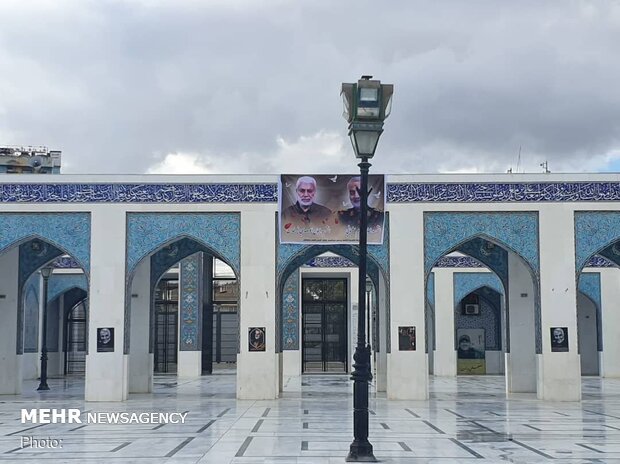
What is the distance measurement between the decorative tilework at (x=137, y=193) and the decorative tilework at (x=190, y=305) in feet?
31.3

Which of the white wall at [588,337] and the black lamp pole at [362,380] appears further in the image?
the white wall at [588,337]

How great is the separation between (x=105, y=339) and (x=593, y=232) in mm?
8670

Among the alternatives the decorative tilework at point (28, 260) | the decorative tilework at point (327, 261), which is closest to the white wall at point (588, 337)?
the decorative tilework at point (327, 261)

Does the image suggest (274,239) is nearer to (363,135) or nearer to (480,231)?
(480,231)

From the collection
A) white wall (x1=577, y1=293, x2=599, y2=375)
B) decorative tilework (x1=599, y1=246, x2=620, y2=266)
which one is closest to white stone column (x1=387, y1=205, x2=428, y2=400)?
decorative tilework (x1=599, y1=246, x2=620, y2=266)

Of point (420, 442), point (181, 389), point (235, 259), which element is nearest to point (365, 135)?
point (420, 442)

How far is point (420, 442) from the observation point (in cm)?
936

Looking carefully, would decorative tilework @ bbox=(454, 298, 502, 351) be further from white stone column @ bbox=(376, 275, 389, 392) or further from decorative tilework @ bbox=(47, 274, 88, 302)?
decorative tilework @ bbox=(47, 274, 88, 302)

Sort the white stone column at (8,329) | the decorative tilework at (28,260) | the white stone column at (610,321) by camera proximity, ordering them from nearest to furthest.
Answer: the white stone column at (8,329)
the decorative tilework at (28,260)
the white stone column at (610,321)

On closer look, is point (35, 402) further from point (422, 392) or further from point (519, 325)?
point (519, 325)

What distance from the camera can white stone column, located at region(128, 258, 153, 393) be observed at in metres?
17.2

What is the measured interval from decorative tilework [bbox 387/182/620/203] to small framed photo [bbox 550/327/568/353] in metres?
2.26

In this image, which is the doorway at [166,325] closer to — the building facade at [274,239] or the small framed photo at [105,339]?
the building facade at [274,239]

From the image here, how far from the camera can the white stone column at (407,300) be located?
1545 centimetres
